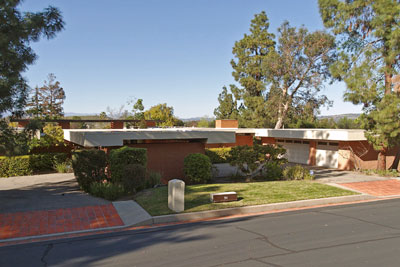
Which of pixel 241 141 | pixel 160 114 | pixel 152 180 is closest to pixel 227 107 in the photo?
pixel 160 114

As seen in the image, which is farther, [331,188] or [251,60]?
[251,60]

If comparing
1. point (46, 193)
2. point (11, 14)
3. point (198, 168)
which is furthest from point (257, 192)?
point (11, 14)

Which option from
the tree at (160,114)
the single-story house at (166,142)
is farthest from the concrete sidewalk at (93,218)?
the tree at (160,114)

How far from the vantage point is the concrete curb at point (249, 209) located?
9.33 metres

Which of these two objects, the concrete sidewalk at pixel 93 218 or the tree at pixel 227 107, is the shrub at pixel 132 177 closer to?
the concrete sidewalk at pixel 93 218

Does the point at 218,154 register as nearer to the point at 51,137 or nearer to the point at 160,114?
the point at 51,137

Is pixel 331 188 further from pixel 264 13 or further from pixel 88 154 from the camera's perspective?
pixel 264 13

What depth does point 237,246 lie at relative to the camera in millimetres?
7066

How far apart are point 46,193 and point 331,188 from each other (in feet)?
38.4

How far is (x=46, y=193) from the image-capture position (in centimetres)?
1273

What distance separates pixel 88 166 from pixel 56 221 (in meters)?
3.77

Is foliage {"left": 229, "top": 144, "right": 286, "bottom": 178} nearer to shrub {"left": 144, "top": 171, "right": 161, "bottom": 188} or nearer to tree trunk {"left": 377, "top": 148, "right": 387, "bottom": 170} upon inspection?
shrub {"left": 144, "top": 171, "right": 161, "bottom": 188}

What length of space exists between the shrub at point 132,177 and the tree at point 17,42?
4167 millimetres

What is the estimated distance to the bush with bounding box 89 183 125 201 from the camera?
451 inches
